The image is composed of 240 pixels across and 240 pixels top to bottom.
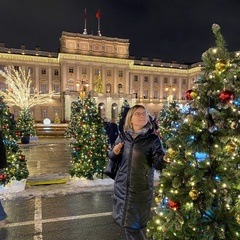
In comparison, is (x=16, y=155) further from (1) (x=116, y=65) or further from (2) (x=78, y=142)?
(1) (x=116, y=65)

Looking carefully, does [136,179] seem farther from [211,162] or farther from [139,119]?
[211,162]

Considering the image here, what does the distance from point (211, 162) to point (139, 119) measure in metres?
1.14

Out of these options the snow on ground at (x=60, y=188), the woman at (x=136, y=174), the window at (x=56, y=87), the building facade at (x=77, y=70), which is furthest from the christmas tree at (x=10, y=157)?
the window at (x=56, y=87)

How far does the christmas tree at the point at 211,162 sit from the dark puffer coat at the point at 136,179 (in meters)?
0.62

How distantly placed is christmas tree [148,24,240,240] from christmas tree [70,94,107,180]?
5582mm

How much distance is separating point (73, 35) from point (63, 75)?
9801mm

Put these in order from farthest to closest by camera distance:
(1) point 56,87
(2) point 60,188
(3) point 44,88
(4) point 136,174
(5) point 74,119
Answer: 1. (1) point 56,87
2. (3) point 44,88
3. (5) point 74,119
4. (2) point 60,188
5. (4) point 136,174

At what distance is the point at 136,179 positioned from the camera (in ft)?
10.1

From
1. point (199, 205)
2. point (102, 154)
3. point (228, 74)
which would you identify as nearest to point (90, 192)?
point (102, 154)

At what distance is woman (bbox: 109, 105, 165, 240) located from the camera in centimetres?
305

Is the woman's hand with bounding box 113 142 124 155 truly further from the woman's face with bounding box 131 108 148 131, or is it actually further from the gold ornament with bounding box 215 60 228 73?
the gold ornament with bounding box 215 60 228 73

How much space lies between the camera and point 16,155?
7.17 metres

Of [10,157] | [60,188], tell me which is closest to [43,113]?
[10,157]

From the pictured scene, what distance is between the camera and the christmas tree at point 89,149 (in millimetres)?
7836
